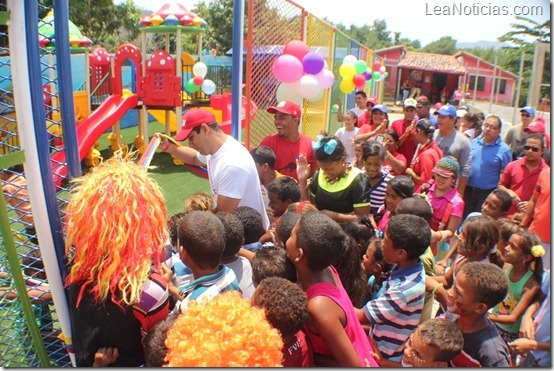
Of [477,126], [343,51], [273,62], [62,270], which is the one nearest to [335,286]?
[62,270]

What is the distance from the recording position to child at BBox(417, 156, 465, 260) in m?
3.67

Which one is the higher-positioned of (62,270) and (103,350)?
(62,270)

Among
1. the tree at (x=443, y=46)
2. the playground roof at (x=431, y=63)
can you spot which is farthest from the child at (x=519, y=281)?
the tree at (x=443, y=46)

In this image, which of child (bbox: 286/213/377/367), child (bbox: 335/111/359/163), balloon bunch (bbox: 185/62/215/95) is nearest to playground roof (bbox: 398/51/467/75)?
→ balloon bunch (bbox: 185/62/215/95)

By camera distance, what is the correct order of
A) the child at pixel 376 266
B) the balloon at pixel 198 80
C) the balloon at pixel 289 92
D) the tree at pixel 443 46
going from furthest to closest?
the tree at pixel 443 46, the balloon at pixel 198 80, the balloon at pixel 289 92, the child at pixel 376 266

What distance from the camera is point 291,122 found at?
4180 millimetres

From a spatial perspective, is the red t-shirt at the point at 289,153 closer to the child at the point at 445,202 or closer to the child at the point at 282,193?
the child at the point at 282,193

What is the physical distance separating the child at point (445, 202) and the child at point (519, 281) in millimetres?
817

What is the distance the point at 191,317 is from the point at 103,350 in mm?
513

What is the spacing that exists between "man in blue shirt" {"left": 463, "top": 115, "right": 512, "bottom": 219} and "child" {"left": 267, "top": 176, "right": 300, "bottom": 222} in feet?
8.11

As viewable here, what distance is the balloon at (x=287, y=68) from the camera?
546 cm

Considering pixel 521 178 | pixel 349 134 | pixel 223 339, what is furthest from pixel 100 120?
pixel 223 339

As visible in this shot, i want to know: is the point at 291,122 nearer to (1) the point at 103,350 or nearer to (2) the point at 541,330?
(2) the point at 541,330

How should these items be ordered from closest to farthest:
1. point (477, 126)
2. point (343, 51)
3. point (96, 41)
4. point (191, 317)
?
point (191, 317), point (477, 126), point (343, 51), point (96, 41)
